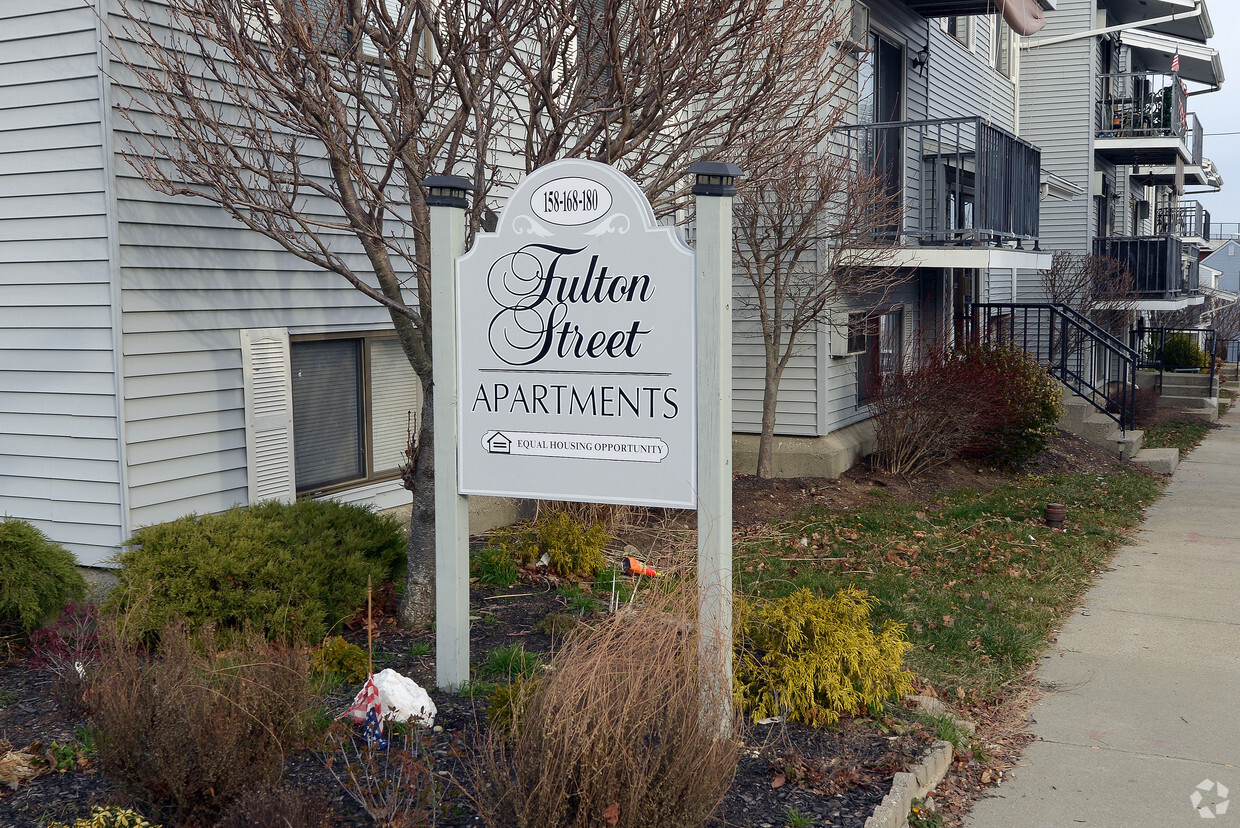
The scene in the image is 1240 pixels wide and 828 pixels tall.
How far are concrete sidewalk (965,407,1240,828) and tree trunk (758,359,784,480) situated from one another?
3.70m

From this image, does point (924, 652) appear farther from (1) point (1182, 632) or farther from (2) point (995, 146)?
(2) point (995, 146)

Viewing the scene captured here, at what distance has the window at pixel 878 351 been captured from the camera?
1230 centimetres

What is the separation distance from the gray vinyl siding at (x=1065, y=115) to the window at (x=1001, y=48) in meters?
2.31

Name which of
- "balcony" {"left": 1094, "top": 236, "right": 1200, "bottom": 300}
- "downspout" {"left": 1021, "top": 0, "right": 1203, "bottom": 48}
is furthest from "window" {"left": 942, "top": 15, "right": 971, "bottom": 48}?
"balcony" {"left": 1094, "top": 236, "right": 1200, "bottom": 300}

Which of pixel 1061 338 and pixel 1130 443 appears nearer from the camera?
pixel 1130 443

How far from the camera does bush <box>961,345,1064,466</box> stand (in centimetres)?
1215

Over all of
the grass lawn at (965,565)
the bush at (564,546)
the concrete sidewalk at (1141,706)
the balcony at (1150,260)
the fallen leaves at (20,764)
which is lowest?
the concrete sidewalk at (1141,706)

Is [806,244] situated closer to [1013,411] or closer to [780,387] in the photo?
[780,387]

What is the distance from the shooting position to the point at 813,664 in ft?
15.6

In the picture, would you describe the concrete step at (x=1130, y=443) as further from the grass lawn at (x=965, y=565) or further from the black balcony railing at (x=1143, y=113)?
the black balcony railing at (x=1143, y=113)

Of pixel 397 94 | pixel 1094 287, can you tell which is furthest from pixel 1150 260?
pixel 397 94

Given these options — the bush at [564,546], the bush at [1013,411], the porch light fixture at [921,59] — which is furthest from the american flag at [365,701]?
the porch light fixture at [921,59]

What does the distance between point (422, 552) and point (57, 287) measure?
8.68 feet

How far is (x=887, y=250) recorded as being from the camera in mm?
11297
